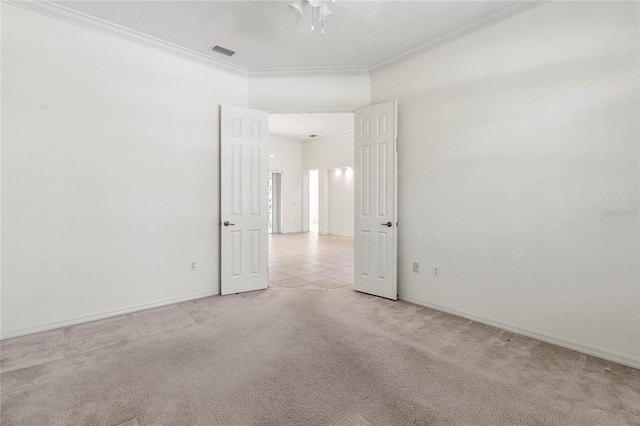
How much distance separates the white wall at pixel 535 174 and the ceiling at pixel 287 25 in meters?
0.26

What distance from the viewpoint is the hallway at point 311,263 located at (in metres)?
4.66

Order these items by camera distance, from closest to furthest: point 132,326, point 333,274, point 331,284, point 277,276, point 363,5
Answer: point 363,5
point 132,326
point 331,284
point 277,276
point 333,274

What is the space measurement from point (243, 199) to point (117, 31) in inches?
88.2

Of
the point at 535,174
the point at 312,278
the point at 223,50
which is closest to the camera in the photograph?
the point at 535,174

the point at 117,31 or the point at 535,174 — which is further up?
the point at 117,31

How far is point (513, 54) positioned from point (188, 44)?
345cm

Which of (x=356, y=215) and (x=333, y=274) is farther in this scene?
(x=333, y=274)

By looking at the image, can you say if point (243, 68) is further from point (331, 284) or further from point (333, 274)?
point (333, 274)

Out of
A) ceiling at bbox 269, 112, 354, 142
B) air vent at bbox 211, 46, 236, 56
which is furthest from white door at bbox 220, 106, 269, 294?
ceiling at bbox 269, 112, 354, 142

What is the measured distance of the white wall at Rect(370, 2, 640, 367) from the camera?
237 cm

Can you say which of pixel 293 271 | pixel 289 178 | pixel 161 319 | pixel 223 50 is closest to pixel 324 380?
pixel 161 319

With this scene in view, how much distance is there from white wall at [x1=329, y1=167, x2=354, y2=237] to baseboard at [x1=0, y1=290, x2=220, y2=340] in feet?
21.7

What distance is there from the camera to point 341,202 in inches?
407

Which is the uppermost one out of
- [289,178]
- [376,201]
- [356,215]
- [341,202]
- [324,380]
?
[289,178]
